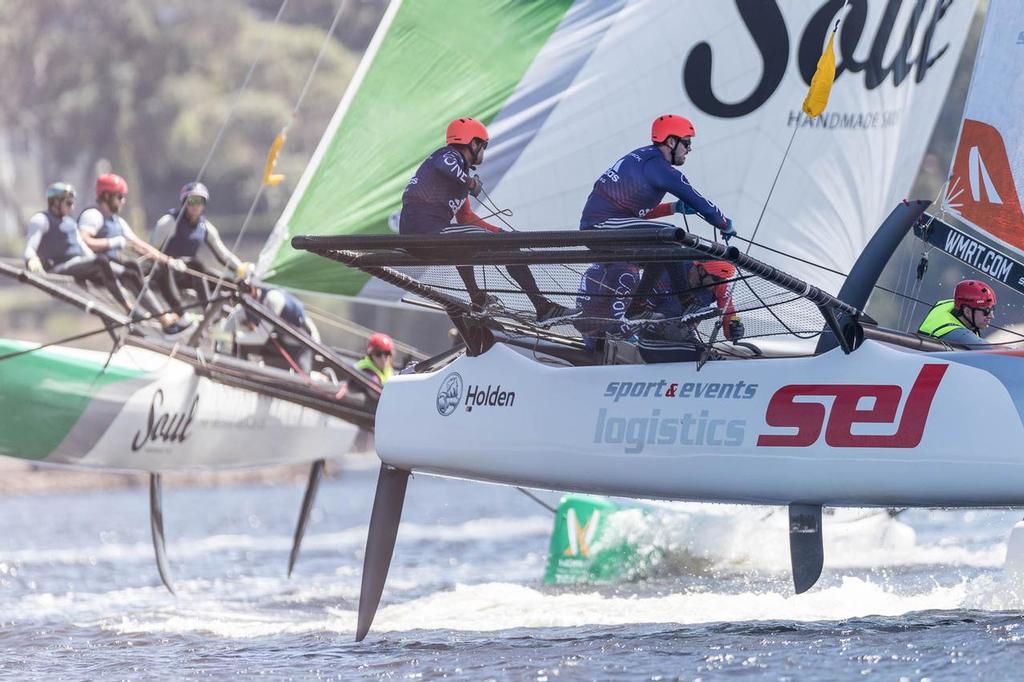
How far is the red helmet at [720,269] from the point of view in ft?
19.0

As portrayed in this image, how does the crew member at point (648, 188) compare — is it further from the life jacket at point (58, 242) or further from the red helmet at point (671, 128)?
the life jacket at point (58, 242)

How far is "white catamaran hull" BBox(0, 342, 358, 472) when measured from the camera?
8.44 metres

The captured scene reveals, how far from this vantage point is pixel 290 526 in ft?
58.2

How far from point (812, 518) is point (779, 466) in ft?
0.72

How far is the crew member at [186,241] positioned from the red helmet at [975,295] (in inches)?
162

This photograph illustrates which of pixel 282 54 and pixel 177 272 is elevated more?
pixel 282 54

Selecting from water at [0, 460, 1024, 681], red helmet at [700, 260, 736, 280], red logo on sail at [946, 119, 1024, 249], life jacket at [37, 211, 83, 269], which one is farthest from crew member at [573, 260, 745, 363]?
life jacket at [37, 211, 83, 269]

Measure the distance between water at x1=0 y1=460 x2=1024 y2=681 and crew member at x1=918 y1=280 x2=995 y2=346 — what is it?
3.38 ft

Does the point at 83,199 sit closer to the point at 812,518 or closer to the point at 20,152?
the point at 20,152

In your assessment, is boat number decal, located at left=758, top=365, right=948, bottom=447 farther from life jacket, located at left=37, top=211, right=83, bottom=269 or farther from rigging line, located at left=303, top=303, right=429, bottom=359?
life jacket, located at left=37, top=211, right=83, bottom=269

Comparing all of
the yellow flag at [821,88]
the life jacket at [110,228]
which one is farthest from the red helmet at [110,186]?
the yellow flag at [821,88]

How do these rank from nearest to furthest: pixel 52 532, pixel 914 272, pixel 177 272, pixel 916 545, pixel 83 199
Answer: pixel 914 272, pixel 177 272, pixel 916 545, pixel 52 532, pixel 83 199

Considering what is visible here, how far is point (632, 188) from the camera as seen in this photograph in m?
6.08

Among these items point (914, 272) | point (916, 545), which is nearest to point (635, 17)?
point (914, 272)
